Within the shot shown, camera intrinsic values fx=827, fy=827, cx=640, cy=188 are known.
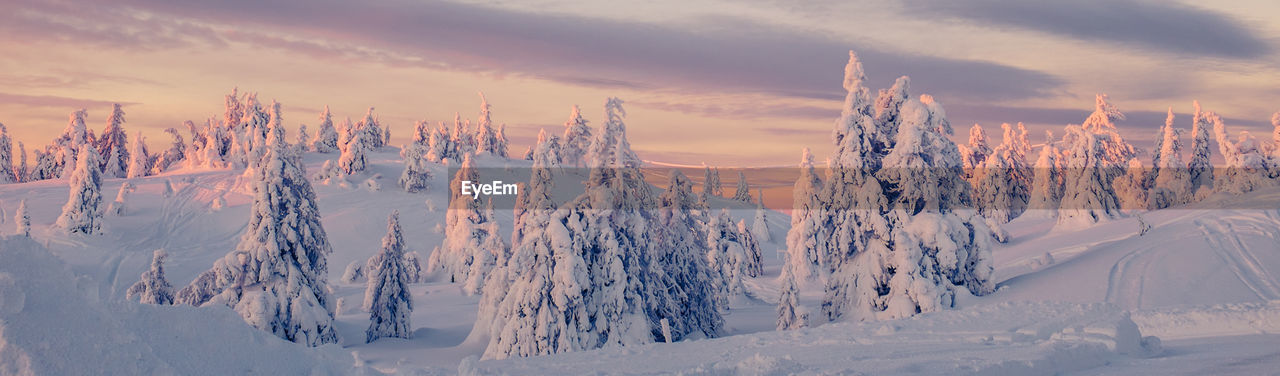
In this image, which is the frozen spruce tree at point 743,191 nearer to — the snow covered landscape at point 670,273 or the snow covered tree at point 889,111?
A: the snow covered landscape at point 670,273

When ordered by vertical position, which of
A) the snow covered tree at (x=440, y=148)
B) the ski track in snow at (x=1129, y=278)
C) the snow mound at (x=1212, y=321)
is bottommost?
the ski track in snow at (x=1129, y=278)

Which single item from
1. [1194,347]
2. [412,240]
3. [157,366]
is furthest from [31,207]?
[1194,347]

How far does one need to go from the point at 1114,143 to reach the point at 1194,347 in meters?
54.7

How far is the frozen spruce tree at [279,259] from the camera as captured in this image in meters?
28.6

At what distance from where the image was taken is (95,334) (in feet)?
22.6

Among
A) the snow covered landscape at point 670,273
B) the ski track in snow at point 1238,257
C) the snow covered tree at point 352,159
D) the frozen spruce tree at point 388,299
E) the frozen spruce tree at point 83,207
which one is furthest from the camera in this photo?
the snow covered tree at point 352,159

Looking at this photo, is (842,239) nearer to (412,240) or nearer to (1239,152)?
(1239,152)

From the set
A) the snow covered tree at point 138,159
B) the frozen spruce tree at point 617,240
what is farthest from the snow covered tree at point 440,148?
the frozen spruce tree at point 617,240

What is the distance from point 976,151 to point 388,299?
7285 centimetres

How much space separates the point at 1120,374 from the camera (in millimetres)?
10758

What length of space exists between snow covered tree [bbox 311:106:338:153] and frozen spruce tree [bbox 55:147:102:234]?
38.2m

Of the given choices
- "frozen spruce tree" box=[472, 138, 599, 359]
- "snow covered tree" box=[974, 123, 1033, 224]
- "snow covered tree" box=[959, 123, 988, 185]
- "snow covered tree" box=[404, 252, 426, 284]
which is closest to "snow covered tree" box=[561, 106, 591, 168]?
"frozen spruce tree" box=[472, 138, 599, 359]

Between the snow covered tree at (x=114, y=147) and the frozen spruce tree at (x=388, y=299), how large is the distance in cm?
7242

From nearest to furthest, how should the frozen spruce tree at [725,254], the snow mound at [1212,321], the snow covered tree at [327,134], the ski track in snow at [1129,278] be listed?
the snow mound at [1212,321] < the ski track in snow at [1129,278] < the frozen spruce tree at [725,254] < the snow covered tree at [327,134]
